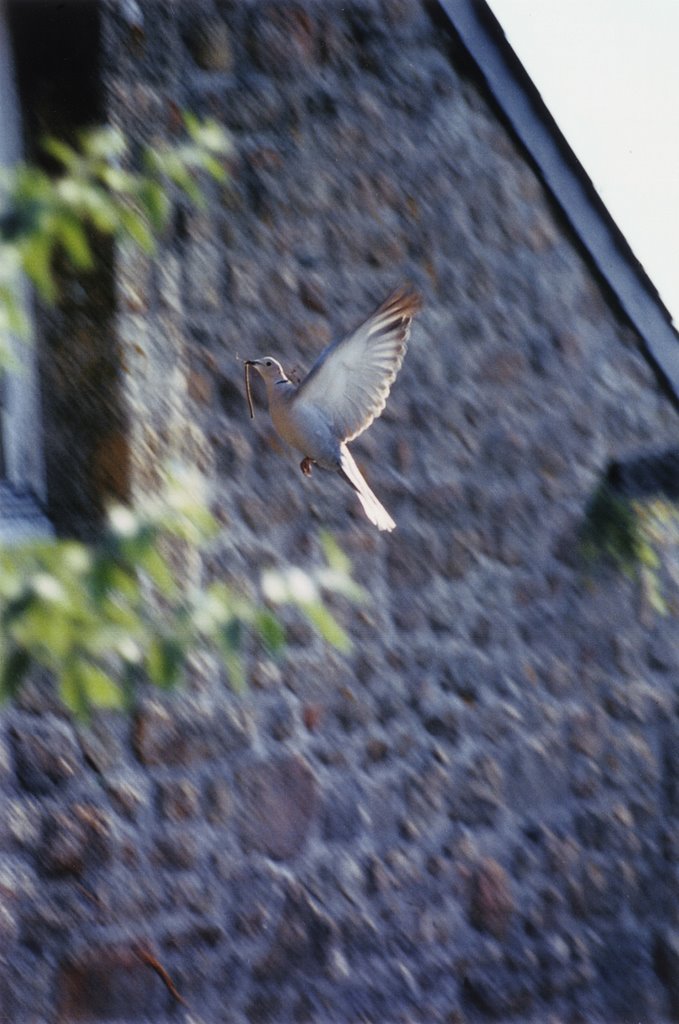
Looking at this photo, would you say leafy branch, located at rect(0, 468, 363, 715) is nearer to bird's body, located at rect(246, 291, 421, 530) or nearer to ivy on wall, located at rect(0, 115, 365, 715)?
ivy on wall, located at rect(0, 115, 365, 715)

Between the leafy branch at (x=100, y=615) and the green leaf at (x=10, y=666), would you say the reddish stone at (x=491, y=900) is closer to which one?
the leafy branch at (x=100, y=615)

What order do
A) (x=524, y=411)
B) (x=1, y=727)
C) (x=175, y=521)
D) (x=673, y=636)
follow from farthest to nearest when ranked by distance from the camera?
(x=673, y=636) < (x=524, y=411) < (x=1, y=727) < (x=175, y=521)

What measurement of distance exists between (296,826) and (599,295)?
1.70 m

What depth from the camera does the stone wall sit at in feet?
9.72

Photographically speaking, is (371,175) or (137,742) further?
(371,175)

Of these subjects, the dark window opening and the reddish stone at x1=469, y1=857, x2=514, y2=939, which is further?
the reddish stone at x1=469, y1=857, x2=514, y2=939

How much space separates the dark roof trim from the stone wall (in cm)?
5

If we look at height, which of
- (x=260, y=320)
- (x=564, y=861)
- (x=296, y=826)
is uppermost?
(x=260, y=320)

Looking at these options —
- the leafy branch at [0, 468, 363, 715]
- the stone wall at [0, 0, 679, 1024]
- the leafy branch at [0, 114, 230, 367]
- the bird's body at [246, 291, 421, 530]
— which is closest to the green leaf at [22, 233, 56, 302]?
the leafy branch at [0, 114, 230, 367]

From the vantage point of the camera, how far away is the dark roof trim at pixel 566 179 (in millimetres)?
3352

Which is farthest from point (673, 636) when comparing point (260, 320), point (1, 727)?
point (1, 727)

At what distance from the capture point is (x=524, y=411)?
357cm

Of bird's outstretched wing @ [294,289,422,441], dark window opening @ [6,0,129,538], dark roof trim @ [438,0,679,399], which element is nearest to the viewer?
bird's outstretched wing @ [294,289,422,441]

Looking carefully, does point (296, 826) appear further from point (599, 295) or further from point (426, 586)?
point (599, 295)
